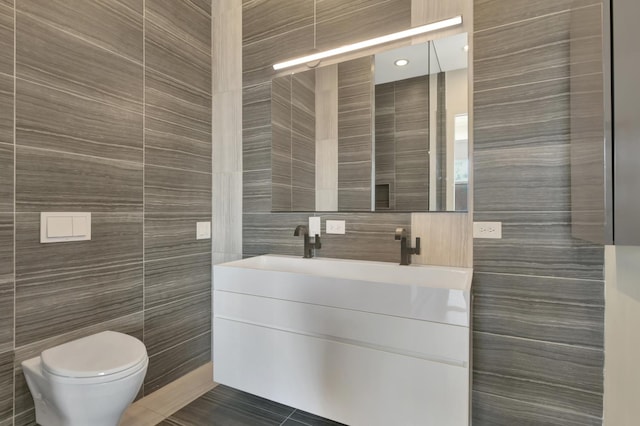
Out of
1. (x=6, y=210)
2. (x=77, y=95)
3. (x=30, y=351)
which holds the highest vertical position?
(x=77, y=95)

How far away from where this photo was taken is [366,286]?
4.34ft

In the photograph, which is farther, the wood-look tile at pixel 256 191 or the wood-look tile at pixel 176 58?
the wood-look tile at pixel 256 191

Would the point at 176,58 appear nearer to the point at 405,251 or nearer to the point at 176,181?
the point at 176,181

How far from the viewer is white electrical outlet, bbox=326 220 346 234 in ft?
6.39

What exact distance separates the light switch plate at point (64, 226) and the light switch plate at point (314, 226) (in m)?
1.20

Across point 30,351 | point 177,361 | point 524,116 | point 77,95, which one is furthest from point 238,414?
point 524,116

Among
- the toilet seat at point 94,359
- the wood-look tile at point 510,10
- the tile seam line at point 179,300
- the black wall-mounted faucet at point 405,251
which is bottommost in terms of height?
the toilet seat at point 94,359

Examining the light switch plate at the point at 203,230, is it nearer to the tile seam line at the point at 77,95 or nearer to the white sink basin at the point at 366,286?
the white sink basin at the point at 366,286

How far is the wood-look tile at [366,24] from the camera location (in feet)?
5.84

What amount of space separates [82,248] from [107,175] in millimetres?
397

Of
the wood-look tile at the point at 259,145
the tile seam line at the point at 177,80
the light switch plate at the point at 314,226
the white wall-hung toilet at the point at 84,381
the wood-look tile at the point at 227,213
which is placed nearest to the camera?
the white wall-hung toilet at the point at 84,381

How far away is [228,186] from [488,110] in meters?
1.71

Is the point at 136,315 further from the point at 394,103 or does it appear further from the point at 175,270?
the point at 394,103

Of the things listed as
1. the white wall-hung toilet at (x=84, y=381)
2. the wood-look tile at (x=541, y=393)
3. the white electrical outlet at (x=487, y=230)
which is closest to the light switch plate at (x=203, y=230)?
the white wall-hung toilet at (x=84, y=381)
